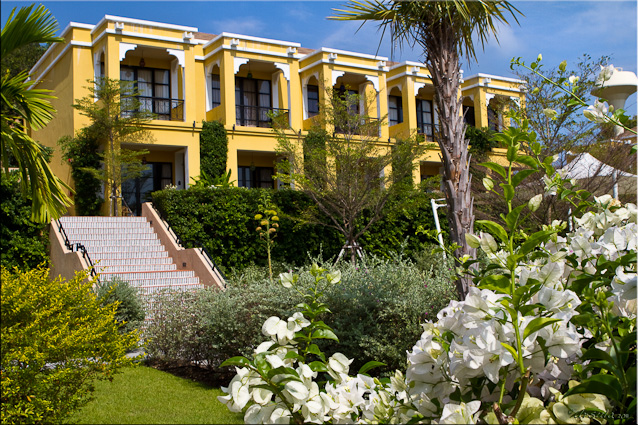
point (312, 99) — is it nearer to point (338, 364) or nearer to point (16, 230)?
point (16, 230)

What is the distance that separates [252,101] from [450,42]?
17886 mm

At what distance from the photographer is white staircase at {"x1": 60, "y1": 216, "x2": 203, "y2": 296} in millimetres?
13602

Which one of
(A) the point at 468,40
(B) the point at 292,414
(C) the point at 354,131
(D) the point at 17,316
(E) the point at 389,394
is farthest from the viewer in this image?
(C) the point at 354,131

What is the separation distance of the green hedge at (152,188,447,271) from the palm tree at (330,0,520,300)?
9067 millimetres

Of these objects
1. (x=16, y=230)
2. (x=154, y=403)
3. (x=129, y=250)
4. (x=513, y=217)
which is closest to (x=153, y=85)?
(x=129, y=250)

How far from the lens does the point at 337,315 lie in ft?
23.3

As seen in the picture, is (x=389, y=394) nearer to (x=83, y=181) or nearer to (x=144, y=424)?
(x=144, y=424)

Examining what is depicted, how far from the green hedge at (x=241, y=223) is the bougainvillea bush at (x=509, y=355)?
13551 millimetres

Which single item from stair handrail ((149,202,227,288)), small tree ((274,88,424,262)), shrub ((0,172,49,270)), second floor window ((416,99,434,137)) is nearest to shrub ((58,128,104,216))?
stair handrail ((149,202,227,288))

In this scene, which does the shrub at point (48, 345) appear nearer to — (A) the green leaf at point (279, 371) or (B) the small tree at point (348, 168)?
(A) the green leaf at point (279, 371)

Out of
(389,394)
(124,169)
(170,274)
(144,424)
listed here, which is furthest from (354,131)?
(389,394)

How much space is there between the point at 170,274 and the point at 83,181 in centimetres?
663

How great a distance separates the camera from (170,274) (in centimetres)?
1409

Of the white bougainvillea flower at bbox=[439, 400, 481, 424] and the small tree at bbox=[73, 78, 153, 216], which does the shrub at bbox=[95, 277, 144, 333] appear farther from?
the white bougainvillea flower at bbox=[439, 400, 481, 424]
